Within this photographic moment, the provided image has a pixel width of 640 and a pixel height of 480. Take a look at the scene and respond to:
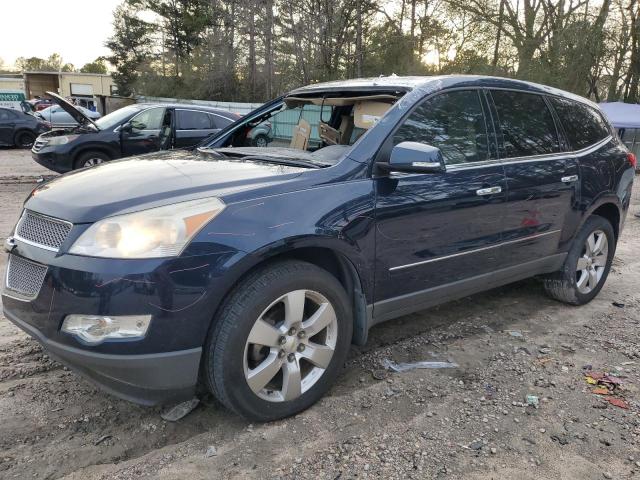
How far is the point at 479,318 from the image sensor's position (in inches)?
164

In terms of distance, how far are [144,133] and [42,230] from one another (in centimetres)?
836

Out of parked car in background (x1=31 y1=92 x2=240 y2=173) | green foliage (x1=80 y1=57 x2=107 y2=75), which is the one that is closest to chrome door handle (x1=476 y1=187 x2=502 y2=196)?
parked car in background (x1=31 y1=92 x2=240 y2=173)

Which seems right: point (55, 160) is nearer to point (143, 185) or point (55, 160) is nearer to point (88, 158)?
point (88, 158)

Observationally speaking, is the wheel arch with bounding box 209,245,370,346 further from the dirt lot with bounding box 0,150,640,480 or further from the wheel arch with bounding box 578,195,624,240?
the wheel arch with bounding box 578,195,624,240


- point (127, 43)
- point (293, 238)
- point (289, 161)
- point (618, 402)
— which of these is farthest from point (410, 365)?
point (127, 43)

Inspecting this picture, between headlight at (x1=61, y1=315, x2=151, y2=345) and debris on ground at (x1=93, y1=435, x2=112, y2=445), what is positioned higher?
headlight at (x1=61, y1=315, x2=151, y2=345)

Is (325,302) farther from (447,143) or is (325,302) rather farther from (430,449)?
(447,143)

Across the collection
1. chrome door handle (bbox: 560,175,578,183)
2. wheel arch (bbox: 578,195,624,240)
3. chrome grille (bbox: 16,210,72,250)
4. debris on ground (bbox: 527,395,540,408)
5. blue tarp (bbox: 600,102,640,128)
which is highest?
blue tarp (bbox: 600,102,640,128)

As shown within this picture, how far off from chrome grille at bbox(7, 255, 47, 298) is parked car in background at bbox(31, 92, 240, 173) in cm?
761

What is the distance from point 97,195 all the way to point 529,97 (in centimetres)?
314

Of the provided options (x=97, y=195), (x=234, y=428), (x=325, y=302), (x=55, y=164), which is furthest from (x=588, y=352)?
(x=55, y=164)

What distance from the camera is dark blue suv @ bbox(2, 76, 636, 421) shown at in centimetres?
219

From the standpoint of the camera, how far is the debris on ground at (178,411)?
2.67m

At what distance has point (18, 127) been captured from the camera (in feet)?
56.1
